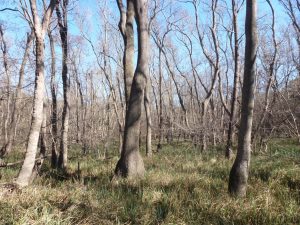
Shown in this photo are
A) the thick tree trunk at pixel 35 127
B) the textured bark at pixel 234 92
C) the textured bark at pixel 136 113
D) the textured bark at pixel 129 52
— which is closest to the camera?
the thick tree trunk at pixel 35 127

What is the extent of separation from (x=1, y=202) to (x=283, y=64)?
25626mm

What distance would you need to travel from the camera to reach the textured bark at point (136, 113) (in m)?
10.1

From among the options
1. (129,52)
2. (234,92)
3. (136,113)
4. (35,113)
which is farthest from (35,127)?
(234,92)

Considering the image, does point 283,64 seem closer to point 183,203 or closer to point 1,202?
point 183,203

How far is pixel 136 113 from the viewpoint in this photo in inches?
416

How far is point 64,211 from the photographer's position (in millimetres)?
5516

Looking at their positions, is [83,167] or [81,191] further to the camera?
[83,167]

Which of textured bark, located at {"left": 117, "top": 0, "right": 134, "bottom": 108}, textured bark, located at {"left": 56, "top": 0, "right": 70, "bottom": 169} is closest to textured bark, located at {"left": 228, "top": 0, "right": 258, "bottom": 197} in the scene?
textured bark, located at {"left": 117, "top": 0, "right": 134, "bottom": 108}

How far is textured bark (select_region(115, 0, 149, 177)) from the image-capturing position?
10068 mm

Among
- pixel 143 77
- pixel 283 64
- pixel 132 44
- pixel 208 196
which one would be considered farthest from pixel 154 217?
pixel 283 64

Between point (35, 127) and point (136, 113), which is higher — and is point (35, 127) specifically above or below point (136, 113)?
below

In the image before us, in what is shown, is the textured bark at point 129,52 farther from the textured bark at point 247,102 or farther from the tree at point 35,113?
the textured bark at point 247,102

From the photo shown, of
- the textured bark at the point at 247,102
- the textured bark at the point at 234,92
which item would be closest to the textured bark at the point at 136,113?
the textured bark at the point at 247,102

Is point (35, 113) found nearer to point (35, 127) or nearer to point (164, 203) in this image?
point (35, 127)
